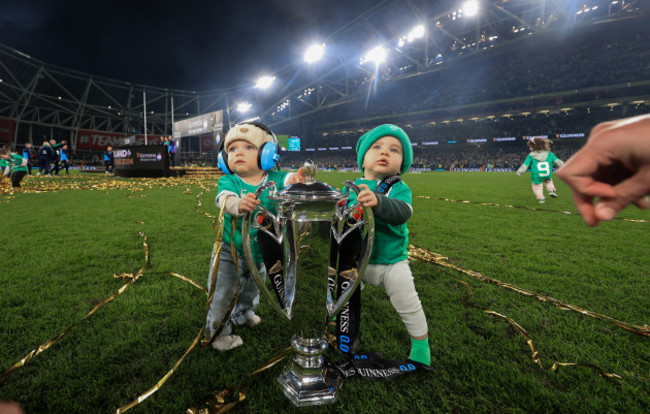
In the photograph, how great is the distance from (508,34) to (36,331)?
93.6 ft

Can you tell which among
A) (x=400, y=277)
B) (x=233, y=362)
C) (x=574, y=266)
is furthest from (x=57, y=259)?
(x=574, y=266)

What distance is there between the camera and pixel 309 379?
1.19m

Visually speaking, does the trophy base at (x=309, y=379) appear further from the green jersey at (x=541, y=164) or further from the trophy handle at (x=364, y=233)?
the green jersey at (x=541, y=164)

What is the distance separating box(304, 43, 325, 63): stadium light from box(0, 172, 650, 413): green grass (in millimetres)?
26370

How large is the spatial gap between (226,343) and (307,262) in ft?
2.71

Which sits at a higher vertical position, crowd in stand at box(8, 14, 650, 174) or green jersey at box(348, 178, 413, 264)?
crowd in stand at box(8, 14, 650, 174)

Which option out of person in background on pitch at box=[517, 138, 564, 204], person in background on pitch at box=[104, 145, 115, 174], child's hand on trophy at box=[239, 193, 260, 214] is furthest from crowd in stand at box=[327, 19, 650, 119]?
child's hand on trophy at box=[239, 193, 260, 214]

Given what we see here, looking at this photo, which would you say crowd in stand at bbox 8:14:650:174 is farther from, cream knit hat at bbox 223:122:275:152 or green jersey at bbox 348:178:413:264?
green jersey at bbox 348:178:413:264

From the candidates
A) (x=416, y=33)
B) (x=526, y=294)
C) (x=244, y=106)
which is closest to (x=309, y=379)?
(x=526, y=294)

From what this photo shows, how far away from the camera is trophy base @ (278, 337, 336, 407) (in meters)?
1.16

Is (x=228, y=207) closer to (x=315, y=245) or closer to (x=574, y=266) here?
(x=315, y=245)

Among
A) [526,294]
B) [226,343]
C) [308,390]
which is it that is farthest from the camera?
[526,294]

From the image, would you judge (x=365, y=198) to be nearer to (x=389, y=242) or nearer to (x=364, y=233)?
(x=364, y=233)

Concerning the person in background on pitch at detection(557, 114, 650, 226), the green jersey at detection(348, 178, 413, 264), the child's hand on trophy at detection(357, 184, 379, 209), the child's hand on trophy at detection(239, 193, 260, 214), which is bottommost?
the green jersey at detection(348, 178, 413, 264)
